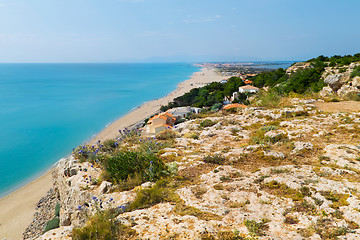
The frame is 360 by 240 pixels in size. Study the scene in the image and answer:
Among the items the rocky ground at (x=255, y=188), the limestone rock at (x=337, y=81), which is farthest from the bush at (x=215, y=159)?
the limestone rock at (x=337, y=81)

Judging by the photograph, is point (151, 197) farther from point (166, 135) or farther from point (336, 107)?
point (336, 107)

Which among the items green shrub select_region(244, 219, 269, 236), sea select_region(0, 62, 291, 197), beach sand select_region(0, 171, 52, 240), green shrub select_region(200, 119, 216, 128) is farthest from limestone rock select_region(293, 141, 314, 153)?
sea select_region(0, 62, 291, 197)

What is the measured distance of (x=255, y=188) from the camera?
4.00 metres

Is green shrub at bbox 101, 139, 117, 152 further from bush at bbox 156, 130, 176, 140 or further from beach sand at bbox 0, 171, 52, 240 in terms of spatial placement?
beach sand at bbox 0, 171, 52, 240

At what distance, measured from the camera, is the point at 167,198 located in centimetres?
381

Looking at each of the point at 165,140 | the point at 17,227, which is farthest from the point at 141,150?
the point at 17,227

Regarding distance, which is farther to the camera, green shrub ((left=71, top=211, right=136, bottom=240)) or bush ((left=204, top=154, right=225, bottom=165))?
bush ((left=204, top=154, right=225, bottom=165))

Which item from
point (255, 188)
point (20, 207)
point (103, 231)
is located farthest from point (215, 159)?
point (20, 207)

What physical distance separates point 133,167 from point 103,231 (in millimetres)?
2035

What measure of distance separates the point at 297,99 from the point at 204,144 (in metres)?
6.75

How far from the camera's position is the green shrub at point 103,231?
2.84 meters

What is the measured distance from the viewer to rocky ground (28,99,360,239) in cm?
293

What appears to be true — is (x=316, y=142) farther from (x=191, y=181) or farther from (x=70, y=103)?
(x=70, y=103)

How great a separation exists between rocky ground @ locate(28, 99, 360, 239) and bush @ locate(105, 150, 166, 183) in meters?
0.35
